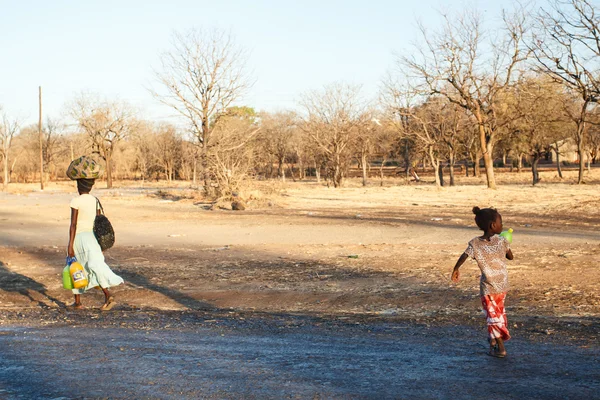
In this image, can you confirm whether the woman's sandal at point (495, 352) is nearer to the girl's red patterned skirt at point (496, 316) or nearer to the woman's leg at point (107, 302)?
the girl's red patterned skirt at point (496, 316)

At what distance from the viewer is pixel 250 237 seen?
18969 mm

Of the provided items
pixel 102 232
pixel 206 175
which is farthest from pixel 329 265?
pixel 206 175

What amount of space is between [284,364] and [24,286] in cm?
725

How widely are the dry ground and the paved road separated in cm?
118

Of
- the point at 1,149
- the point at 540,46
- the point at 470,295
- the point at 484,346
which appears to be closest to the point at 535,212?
the point at 540,46

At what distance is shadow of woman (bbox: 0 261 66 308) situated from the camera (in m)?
10.2

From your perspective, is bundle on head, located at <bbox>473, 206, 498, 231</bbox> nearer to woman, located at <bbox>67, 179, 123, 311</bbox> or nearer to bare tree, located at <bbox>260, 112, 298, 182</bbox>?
woman, located at <bbox>67, 179, 123, 311</bbox>

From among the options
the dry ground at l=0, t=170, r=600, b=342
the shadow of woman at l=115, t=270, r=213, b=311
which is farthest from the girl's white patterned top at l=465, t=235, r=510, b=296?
the shadow of woman at l=115, t=270, r=213, b=311

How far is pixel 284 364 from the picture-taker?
561 centimetres

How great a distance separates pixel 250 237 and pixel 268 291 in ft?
28.6

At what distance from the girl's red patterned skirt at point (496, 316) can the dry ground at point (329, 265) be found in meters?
0.88

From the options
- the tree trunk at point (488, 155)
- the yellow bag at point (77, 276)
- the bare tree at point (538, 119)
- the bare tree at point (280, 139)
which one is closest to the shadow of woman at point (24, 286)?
the yellow bag at point (77, 276)

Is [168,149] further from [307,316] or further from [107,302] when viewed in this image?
[307,316]

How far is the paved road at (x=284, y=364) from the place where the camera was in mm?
4840
